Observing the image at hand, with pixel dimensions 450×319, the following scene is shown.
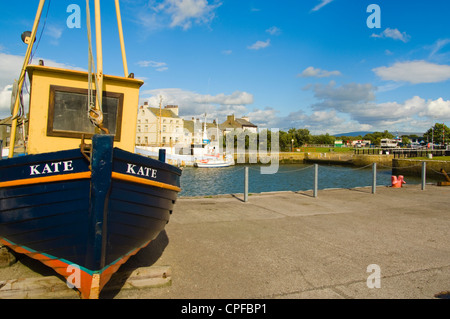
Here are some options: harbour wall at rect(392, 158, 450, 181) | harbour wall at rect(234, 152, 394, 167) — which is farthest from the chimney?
harbour wall at rect(392, 158, 450, 181)

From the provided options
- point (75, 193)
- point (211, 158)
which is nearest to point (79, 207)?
point (75, 193)

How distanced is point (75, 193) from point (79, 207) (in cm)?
17

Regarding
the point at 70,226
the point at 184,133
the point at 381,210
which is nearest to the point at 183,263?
the point at 70,226

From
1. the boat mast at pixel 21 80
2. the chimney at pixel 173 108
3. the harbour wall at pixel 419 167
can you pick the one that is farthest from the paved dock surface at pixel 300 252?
the chimney at pixel 173 108

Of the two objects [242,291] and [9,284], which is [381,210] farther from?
[9,284]

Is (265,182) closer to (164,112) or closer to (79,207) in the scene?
(79,207)

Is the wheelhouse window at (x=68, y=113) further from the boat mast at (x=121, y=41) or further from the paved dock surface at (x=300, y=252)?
the paved dock surface at (x=300, y=252)

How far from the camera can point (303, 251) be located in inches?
213

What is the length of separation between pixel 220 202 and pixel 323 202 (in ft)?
11.3

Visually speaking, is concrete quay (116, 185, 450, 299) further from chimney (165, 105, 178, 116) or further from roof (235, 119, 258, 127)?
roof (235, 119, 258, 127)

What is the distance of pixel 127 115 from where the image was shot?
16.4 ft

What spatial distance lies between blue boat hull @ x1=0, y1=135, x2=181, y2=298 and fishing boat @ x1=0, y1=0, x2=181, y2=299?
0.4 inches

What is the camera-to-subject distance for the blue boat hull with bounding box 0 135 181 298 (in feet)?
11.5

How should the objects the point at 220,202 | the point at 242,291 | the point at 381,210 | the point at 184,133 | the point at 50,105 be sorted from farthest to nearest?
the point at 184,133 → the point at 220,202 → the point at 381,210 → the point at 50,105 → the point at 242,291
